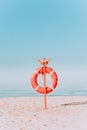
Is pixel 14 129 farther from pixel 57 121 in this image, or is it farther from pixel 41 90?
pixel 41 90

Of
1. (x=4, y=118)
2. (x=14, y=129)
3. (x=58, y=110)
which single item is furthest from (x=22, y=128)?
(x=58, y=110)

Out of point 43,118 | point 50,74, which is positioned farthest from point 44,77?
point 43,118

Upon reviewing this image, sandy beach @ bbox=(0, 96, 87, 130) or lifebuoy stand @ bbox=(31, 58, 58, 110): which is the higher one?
lifebuoy stand @ bbox=(31, 58, 58, 110)

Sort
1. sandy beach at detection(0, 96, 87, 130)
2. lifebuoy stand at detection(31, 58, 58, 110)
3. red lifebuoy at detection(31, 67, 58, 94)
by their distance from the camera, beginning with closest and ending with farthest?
sandy beach at detection(0, 96, 87, 130)
lifebuoy stand at detection(31, 58, 58, 110)
red lifebuoy at detection(31, 67, 58, 94)

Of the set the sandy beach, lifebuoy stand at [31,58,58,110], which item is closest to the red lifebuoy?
lifebuoy stand at [31,58,58,110]

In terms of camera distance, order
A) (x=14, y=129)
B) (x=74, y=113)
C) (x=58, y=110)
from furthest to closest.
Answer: (x=58, y=110) → (x=74, y=113) → (x=14, y=129)

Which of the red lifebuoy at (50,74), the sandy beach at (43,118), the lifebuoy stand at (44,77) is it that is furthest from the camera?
the red lifebuoy at (50,74)

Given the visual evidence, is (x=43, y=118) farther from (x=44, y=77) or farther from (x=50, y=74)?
(x=50, y=74)

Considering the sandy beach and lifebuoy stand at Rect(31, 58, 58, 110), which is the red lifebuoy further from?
the sandy beach

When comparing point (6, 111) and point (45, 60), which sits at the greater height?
point (45, 60)

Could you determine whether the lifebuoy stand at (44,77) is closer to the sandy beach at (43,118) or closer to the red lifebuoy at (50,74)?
the red lifebuoy at (50,74)

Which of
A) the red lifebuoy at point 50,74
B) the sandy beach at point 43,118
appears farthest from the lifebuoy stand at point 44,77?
the sandy beach at point 43,118

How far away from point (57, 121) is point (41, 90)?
2775 millimetres

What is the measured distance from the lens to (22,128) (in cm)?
1025
